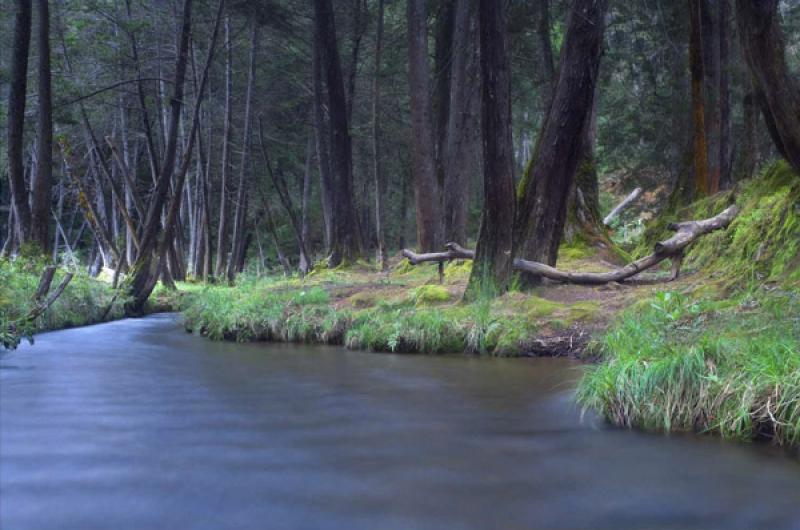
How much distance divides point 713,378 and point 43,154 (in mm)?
14082

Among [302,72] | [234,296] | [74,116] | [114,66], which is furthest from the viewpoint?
[302,72]

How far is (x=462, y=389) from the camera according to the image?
738 centimetres

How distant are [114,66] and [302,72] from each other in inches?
339

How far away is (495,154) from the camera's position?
10367 mm

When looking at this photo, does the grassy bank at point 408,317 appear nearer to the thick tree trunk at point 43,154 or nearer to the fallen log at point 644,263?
the fallen log at point 644,263

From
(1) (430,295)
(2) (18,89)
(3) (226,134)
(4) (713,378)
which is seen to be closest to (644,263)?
(1) (430,295)

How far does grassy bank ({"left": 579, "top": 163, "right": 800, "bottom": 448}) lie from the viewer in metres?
5.02

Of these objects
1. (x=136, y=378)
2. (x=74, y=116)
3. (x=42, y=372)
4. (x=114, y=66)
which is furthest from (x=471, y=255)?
(x=74, y=116)

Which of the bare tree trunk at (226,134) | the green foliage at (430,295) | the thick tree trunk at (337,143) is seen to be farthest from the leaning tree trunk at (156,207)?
the green foliage at (430,295)

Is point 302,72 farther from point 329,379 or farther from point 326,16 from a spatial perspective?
point 329,379

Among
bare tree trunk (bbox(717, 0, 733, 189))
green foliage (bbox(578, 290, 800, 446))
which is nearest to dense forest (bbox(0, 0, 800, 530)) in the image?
green foliage (bbox(578, 290, 800, 446))

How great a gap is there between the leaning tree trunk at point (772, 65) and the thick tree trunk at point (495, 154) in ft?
12.0

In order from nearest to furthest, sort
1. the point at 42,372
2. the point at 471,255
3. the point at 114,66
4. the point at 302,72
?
the point at 42,372 < the point at 471,255 < the point at 114,66 < the point at 302,72

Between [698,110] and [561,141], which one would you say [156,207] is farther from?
[698,110]
